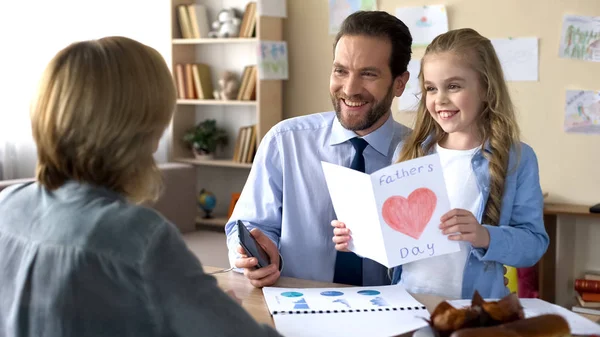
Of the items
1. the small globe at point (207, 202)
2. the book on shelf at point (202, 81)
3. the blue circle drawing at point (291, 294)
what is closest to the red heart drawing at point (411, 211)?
the blue circle drawing at point (291, 294)

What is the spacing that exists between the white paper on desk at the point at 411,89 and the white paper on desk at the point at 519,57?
463 millimetres

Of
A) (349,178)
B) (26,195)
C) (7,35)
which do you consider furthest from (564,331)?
(7,35)

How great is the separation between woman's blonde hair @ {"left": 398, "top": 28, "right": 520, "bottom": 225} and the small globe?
285cm

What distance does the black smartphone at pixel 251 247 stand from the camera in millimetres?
1747

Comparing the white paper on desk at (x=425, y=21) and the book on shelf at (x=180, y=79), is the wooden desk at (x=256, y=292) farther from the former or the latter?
the book on shelf at (x=180, y=79)

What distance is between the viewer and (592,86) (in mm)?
3766

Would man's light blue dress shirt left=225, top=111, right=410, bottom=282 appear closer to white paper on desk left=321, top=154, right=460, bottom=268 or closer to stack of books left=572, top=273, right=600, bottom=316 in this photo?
white paper on desk left=321, top=154, right=460, bottom=268

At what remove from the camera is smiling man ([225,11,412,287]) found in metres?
2.07

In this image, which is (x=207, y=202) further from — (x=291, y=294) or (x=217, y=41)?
(x=291, y=294)

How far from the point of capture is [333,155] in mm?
2125

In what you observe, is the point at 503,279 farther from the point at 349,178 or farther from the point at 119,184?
the point at 119,184

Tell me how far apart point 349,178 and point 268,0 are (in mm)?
2978

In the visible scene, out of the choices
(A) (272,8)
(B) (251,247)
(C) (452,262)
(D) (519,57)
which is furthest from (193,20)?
(C) (452,262)

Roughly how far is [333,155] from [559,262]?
7.43 ft
